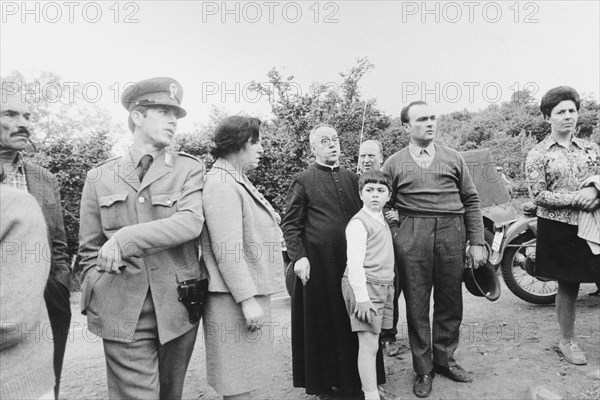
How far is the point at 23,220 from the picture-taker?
1335mm

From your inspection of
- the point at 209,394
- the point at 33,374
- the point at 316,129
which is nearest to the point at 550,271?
the point at 316,129

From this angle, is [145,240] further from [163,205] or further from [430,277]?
[430,277]

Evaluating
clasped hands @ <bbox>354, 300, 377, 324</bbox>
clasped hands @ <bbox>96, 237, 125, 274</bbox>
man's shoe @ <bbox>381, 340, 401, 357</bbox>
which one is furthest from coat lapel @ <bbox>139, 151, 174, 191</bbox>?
man's shoe @ <bbox>381, 340, 401, 357</bbox>

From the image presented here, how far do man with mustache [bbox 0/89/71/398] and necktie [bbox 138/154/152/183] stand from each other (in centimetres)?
51

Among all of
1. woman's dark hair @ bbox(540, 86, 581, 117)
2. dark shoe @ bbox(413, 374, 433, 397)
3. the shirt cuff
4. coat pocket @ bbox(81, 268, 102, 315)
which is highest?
woman's dark hair @ bbox(540, 86, 581, 117)

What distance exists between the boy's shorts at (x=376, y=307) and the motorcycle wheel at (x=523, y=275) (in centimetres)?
279

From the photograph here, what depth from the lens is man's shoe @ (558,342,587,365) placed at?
11.0ft

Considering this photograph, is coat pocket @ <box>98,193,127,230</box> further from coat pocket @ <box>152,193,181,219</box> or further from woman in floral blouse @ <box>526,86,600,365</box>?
woman in floral blouse @ <box>526,86,600,365</box>

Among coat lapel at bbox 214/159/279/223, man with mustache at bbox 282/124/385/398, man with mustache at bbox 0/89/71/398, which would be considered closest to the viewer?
man with mustache at bbox 0/89/71/398

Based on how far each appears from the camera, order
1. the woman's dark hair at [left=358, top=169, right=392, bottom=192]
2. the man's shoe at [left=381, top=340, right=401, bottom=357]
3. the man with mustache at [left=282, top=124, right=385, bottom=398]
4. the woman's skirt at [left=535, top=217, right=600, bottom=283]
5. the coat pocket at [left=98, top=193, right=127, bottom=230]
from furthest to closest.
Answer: the man's shoe at [left=381, top=340, right=401, bottom=357] → the woman's skirt at [left=535, top=217, right=600, bottom=283] → the man with mustache at [left=282, top=124, right=385, bottom=398] → the woman's dark hair at [left=358, top=169, right=392, bottom=192] → the coat pocket at [left=98, top=193, right=127, bottom=230]

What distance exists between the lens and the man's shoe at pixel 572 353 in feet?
11.0

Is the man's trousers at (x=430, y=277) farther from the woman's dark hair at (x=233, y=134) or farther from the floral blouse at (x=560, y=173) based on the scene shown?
the woman's dark hair at (x=233, y=134)

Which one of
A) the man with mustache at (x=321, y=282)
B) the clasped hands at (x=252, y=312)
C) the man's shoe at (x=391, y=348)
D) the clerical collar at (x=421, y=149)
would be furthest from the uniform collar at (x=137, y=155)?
the man's shoe at (x=391, y=348)

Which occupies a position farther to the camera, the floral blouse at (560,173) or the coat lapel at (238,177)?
the floral blouse at (560,173)
